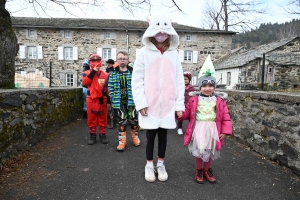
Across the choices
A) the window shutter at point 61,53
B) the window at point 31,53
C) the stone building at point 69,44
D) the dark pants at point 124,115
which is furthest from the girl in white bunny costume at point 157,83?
the window at point 31,53

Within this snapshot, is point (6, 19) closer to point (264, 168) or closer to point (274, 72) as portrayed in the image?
point (264, 168)

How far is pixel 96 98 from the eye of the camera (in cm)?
380

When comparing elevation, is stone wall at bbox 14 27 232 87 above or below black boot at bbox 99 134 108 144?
above

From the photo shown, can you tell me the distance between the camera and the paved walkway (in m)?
2.20

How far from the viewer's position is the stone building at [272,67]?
48.0 ft

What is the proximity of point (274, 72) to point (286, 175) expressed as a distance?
14186mm

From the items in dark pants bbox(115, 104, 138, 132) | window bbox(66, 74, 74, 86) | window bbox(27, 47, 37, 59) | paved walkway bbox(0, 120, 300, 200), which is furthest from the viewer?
window bbox(66, 74, 74, 86)

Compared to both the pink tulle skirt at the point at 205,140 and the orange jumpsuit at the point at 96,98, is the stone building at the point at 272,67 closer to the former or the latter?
the orange jumpsuit at the point at 96,98

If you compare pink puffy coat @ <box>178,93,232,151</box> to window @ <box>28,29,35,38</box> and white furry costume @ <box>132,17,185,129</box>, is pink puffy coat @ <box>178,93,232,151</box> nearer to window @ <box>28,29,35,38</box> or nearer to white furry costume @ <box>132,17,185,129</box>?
white furry costume @ <box>132,17,185,129</box>

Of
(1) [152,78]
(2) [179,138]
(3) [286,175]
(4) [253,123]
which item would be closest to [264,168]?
(3) [286,175]

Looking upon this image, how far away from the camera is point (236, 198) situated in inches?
84.9

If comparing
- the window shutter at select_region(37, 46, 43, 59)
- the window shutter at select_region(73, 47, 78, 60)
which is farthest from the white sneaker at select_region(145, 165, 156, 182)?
Result: the window shutter at select_region(37, 46, 43, 59)

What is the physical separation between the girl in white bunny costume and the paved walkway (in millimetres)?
297

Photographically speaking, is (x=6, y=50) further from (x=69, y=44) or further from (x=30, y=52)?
(x=30, y=52)
